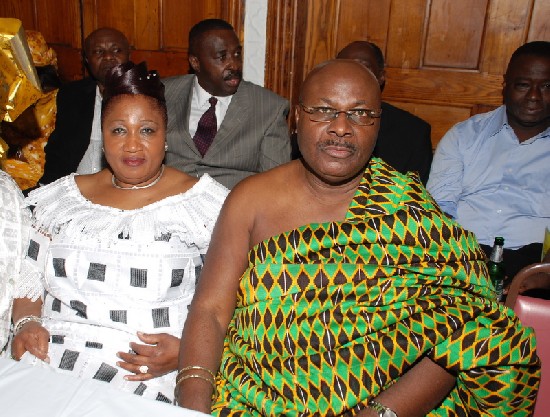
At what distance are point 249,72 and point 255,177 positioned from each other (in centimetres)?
199

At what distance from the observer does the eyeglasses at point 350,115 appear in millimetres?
1487

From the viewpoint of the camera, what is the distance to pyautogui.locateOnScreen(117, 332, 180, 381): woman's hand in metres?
1.54

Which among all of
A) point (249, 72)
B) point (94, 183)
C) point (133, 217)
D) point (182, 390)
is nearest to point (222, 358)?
point (182, 390)

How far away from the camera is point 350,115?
4.88ft

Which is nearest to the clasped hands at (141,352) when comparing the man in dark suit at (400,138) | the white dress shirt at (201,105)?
the white dress shirt at (201,105)

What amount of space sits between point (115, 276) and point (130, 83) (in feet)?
2.08

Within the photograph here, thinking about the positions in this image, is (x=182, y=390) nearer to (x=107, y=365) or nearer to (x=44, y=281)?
(x=107, y=365)

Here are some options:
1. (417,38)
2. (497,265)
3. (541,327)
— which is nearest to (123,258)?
(541,327)

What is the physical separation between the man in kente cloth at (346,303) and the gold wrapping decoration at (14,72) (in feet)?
2.12

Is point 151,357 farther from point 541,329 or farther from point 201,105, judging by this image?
point 201,105

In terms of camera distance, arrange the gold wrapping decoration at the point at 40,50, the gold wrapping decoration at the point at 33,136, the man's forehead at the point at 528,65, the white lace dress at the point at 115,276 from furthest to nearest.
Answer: the gold wrapping decoration at the point at 40,50
the gold wrapping decoration at the point at 33,136
the man's forehead at the point at 528,65
the white lace dress at the point at 115,276

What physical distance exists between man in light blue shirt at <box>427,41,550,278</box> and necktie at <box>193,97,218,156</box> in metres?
1.22

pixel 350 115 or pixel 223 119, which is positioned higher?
pixel 350 115

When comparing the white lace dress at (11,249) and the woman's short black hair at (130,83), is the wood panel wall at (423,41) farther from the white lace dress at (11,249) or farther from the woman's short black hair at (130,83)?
the white lace dress at (11,249)
